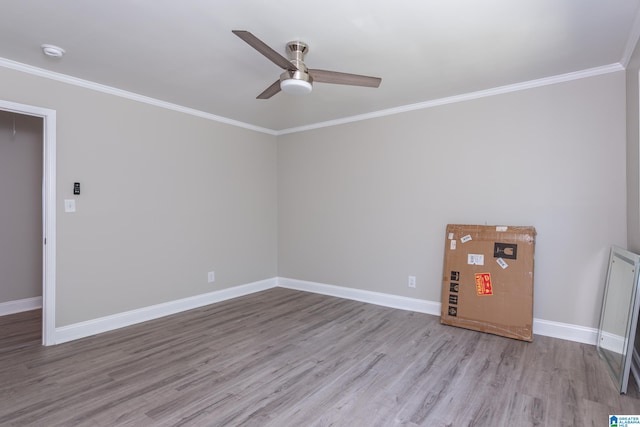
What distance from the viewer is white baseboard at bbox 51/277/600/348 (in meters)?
3.11

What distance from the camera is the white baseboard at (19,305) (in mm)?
3993

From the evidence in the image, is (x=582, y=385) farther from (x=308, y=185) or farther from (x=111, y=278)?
(x=111, y=278)

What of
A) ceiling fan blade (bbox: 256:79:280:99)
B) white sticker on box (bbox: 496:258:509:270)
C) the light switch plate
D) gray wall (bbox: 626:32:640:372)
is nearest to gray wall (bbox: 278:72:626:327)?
gray wall (bbox: 626:32:640:372)

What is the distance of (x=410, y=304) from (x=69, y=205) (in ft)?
12.2

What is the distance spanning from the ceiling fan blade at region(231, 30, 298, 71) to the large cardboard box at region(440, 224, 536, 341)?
2.46 meters

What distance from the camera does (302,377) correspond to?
2.48 metres

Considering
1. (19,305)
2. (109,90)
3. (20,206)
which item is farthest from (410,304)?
(20,206)

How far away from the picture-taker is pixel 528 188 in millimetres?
3322

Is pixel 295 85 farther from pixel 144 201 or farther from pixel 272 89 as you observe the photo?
pixel 144 201

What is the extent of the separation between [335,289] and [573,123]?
3239mm

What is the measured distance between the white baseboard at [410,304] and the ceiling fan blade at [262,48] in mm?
2926

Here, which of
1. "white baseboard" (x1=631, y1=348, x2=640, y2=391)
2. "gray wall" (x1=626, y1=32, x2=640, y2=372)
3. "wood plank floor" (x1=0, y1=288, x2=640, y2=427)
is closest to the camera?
"wood plank floor" (x1=0, y1=288, x2=640, y2=427)

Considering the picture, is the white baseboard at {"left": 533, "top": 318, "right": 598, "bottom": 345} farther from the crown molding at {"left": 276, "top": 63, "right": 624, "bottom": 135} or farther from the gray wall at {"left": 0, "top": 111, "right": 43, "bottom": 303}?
the gray wall at {"left": 0, "top": 111, "right": 43, "bottom": 303}

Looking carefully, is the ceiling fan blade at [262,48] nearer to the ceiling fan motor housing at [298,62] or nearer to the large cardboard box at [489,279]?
the ceiling fan motor housing at [298,62]
